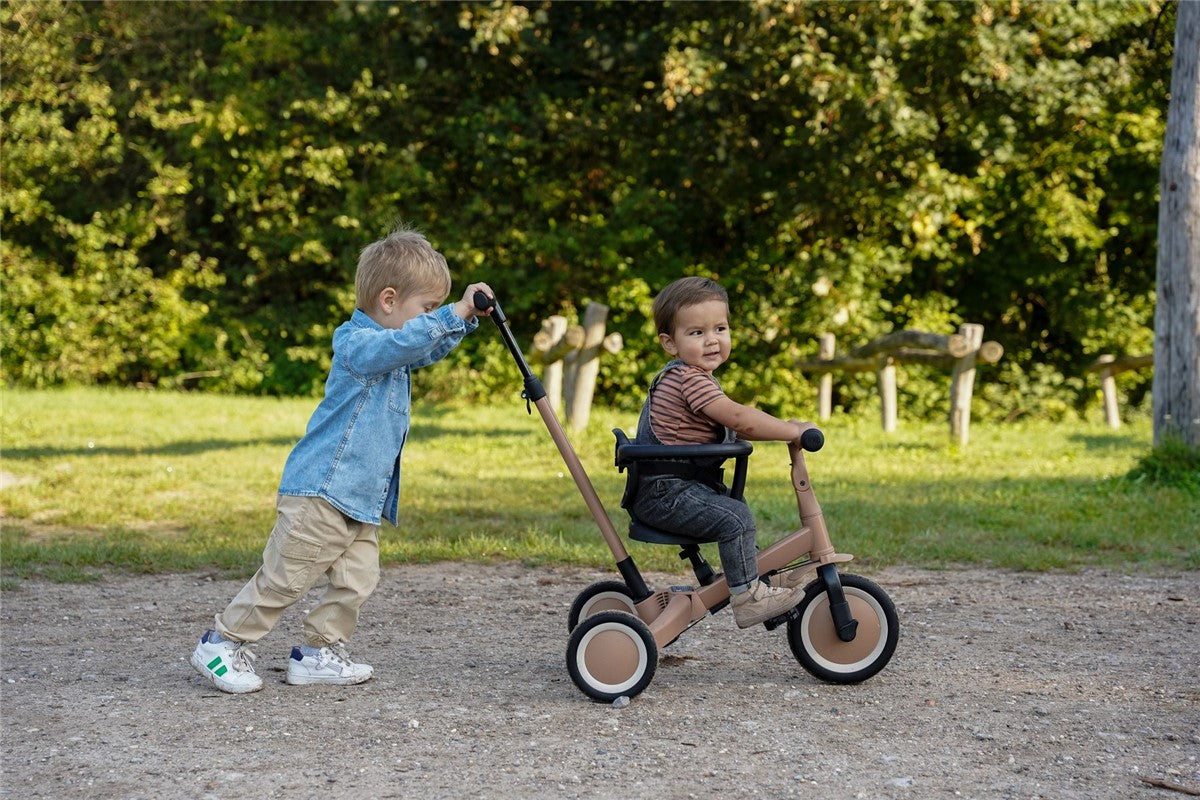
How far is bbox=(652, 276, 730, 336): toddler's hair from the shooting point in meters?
4.05

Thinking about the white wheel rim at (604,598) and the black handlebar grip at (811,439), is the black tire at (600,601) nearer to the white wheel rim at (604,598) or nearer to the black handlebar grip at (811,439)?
the white wheel rim at (604,598)

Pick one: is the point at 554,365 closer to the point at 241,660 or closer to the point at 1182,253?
the point at 1182,253

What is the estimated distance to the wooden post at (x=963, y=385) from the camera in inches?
467

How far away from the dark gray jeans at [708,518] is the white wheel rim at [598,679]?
332 millimetres

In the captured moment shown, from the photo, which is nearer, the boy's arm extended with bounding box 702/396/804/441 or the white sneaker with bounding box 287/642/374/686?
the boy's arm extended with bounding box 702/396/804/441

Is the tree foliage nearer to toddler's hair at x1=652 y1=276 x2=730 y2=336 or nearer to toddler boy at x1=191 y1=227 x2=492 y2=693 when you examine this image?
toddler's hair at x1=652 y1=276 x2=730 y2=336

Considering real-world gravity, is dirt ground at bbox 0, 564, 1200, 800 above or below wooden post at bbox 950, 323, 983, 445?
below

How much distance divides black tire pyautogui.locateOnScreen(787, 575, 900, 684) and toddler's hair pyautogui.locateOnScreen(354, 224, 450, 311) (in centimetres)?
152

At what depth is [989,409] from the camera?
58.4 ft

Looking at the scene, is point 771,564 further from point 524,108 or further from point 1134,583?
point 524,108

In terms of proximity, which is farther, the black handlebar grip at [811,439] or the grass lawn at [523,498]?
the grass lawn at [523,498]

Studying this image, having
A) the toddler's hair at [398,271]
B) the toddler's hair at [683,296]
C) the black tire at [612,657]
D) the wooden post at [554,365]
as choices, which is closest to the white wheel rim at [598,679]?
the black tire at [612,657]

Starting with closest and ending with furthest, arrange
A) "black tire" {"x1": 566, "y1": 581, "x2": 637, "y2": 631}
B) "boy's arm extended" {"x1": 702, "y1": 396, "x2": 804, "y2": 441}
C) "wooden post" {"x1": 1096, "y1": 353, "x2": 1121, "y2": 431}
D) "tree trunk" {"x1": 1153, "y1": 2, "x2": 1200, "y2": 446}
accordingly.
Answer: "boy's arm extended" {"x1": 702, "y1": 396, "x2": 804, "y2": 441}, "black tire" {"x1": 566, "y1": 581, "x2": 637, "y2": 631}, "tree trunk" {"x1": 1153, "y1": 2, "x2": 1200, "y2": 446}, "wooden post" {"x1": 1096, "y1": 353, "x2": 1121, "y2": 431}

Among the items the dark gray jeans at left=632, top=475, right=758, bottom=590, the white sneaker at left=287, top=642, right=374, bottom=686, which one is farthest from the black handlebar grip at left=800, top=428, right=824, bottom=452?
the white sneaker at left=287, top=642, right=374, bottom=686
